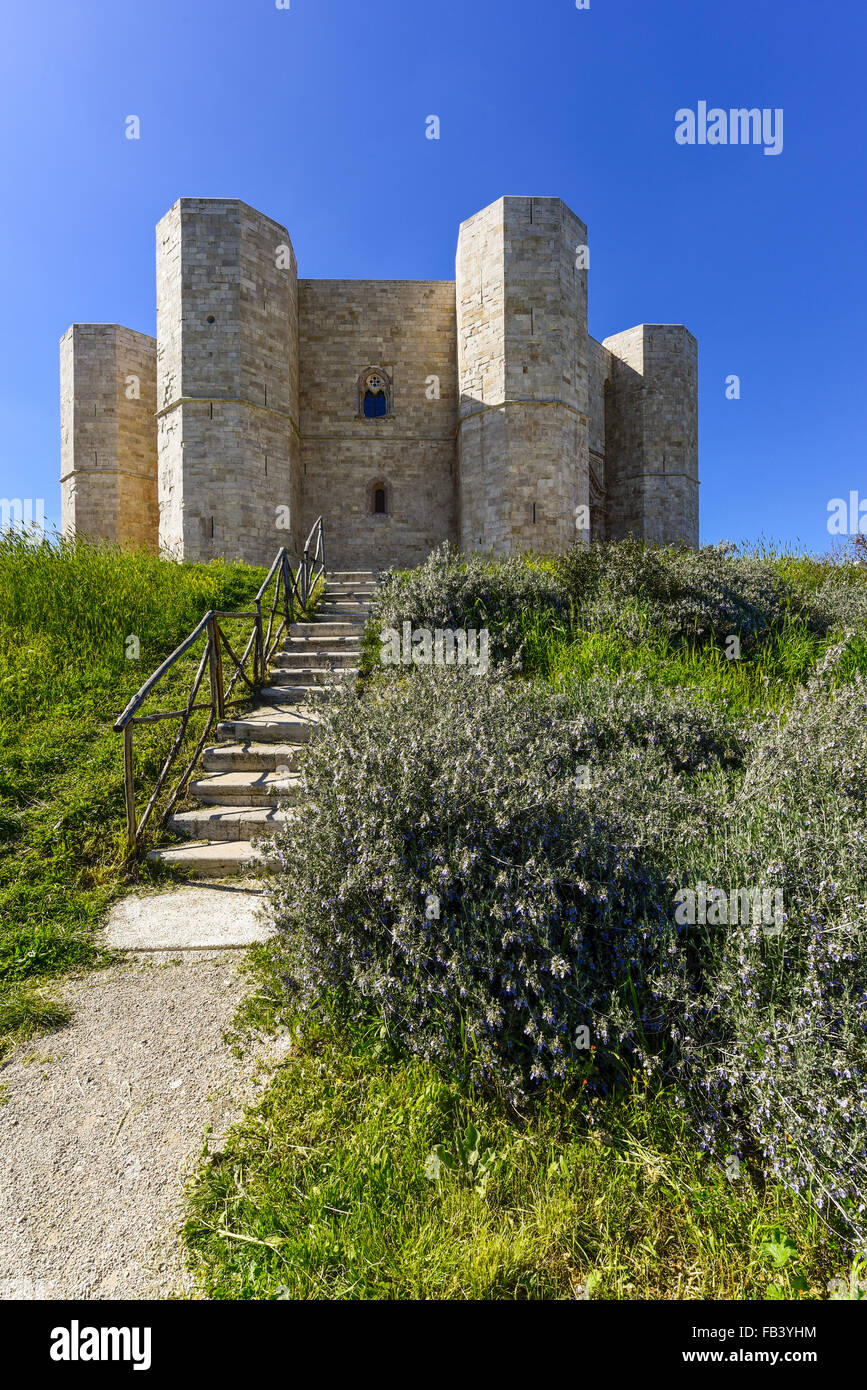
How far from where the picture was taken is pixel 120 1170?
5.68 feet

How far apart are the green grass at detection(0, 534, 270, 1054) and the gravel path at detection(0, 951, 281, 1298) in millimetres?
293

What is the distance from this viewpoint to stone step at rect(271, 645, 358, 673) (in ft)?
21.7

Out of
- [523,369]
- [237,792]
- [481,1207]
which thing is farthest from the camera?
[523,369]

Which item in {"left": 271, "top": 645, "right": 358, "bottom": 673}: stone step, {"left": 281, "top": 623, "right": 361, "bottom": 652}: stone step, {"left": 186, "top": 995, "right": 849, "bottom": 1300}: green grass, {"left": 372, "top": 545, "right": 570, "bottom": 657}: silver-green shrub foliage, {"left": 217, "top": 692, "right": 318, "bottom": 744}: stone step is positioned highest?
{"left": 372, "top": 545, "right": 570, "bottom": 657}: silver-green shrub foliage

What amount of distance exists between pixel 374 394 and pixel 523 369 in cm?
495

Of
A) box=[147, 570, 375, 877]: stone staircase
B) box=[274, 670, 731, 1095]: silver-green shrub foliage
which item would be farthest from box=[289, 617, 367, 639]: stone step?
box=[274, 670, 731, 1095]: silver-green shrub foliage

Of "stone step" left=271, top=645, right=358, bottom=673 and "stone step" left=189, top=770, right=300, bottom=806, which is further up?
"stone step" left=271, top=645, right=358, bottom=673

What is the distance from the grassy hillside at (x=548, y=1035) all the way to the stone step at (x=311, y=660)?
11.5 ft

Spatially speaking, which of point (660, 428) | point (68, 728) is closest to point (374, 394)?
point (660, 428)

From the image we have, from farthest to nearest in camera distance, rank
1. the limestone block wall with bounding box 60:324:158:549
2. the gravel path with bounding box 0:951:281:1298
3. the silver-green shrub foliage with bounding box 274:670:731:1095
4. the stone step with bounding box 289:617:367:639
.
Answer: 1. the limestone block wall with bounding box 60:324:158:549
2. the stone step with bounding box 289:617:367:639
3. the silver-green shrub foliage with bounding box 274:670:731:1095
4. the gravel path with bounding box 0:951:281:1298

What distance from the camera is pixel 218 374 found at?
45.4ft

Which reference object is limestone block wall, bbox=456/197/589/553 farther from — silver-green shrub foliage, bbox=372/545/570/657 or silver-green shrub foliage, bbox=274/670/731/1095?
silver-green shrub foliage, bbox=274/670/731/1095

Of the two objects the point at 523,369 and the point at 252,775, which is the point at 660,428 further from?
the point at 252,775
